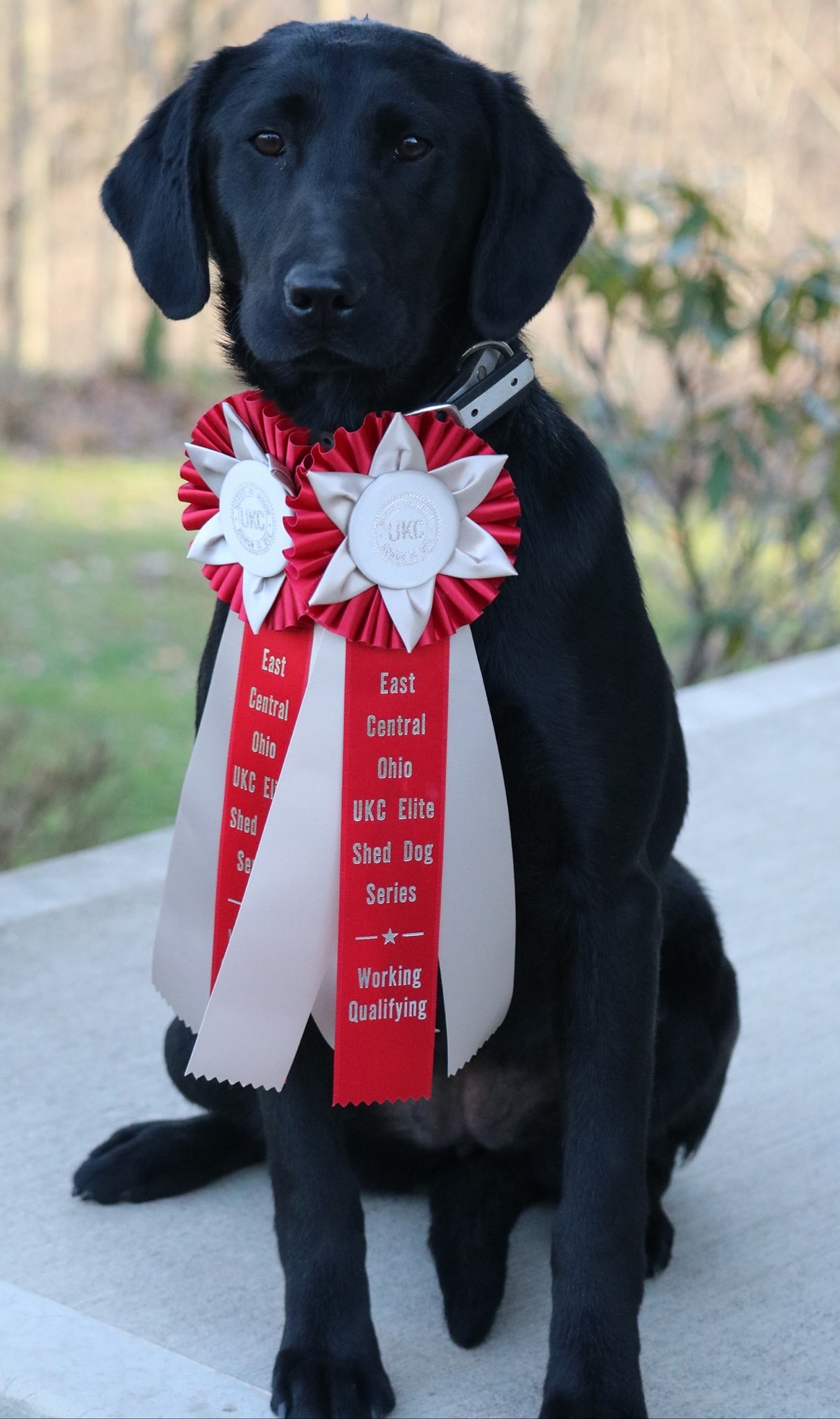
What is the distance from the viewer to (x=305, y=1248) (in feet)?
4.96

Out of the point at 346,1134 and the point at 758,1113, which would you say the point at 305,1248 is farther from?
the point at 758,1113

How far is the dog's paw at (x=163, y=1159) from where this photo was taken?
190cm

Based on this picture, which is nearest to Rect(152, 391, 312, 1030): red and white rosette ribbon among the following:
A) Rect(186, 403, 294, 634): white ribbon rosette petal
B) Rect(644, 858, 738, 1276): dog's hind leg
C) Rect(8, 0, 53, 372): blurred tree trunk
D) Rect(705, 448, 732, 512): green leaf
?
Rect(186, 403, 294, 634): white ribbon rosette petal

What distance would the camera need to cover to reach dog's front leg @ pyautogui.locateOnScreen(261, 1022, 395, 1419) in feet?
4.82

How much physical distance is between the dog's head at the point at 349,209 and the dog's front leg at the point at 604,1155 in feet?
1.97

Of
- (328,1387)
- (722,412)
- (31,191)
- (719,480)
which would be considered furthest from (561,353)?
→ (328,1387)

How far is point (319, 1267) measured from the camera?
1.50m

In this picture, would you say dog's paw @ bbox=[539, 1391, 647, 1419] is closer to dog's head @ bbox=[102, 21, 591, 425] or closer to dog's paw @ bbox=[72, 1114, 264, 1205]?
dog's paw @ bbox=[72, 1114, 264, 1205]

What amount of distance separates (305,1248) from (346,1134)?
34cm

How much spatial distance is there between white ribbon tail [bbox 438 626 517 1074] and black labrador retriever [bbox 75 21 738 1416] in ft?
0.10

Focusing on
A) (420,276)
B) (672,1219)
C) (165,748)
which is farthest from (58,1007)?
(165,748)

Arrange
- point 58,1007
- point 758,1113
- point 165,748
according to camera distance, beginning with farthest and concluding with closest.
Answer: point 165,748 < point 58,1007 < point 758,1113

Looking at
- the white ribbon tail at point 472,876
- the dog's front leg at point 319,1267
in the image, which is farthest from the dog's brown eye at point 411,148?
the dog's front leg at point 319,1267

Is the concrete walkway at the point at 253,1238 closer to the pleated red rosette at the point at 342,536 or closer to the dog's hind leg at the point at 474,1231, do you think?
the dog's hind leg at the point at 474,1231
